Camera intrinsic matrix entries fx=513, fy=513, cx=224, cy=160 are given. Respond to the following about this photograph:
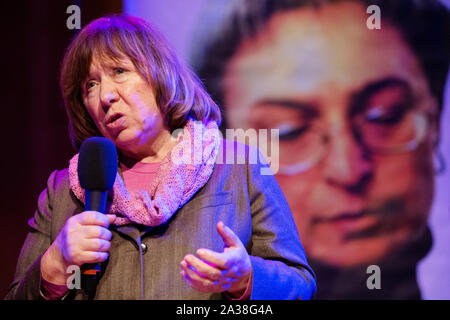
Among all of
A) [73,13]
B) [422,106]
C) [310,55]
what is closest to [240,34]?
[310,55]

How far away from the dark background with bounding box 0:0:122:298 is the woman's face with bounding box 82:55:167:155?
24.6 inches

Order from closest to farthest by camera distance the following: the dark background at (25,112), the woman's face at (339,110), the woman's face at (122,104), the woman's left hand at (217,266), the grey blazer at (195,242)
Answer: the woman's left hand at (217,266)
the grey blazer at (195,242)
the woman's face at (122,104)
the dark background at (25,112)
the woman's face at (339,110)

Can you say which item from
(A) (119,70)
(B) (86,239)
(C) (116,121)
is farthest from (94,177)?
(A) (119,70)

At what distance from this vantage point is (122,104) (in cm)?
132

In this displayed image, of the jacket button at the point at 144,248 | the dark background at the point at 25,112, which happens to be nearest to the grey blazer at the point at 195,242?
the jacket button at the point at 144,248

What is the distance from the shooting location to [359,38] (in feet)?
6.93

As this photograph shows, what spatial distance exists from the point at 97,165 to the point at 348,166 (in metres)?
1.24

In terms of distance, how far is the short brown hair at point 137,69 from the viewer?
138 centimetres

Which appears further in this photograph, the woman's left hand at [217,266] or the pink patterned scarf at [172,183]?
the pink patterned scarf at [172,183]

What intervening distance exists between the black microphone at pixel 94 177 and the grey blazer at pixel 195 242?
0.14m

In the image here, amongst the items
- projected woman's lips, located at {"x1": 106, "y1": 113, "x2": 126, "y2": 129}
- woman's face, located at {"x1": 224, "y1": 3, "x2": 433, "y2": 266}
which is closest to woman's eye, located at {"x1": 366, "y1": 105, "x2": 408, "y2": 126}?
woman's face, located at {"x1": 224, "y1": 3, "x2": 433, "y2": 266}

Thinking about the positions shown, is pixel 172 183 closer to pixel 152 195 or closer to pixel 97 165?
pixel 152 195

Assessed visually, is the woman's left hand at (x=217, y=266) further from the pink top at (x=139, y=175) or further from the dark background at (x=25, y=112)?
the dark background at (x=25, y=112)

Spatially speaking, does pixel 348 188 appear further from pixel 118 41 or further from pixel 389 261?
pixel 118 41
